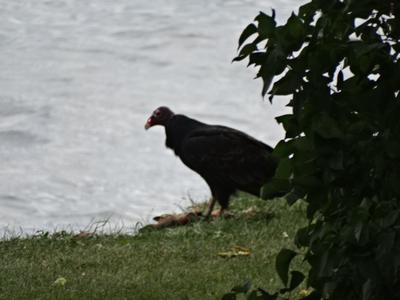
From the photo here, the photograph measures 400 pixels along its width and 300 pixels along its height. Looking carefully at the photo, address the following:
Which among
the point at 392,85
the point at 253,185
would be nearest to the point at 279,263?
the point at 392,85

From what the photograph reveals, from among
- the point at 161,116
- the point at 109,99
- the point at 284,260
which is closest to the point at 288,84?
the point at 284,260

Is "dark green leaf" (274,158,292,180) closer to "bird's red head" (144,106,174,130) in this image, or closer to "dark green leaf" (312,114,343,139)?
"dark green leaf" (312,114,343,139)

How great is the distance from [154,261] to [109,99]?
14.6 ft

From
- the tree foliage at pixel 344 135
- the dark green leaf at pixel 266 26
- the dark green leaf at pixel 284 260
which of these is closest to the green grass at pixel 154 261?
the dark green leaf at pixel 284 260

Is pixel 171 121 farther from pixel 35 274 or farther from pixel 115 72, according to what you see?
pixel 115 72

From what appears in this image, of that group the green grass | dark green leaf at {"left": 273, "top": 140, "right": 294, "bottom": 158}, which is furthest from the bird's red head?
dark green leaf at {"left": 273, "top": 140, "right": 294, "bottom": 158}

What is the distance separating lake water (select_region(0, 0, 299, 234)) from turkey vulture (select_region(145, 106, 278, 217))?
687 mm

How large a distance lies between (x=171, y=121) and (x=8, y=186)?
154 cm

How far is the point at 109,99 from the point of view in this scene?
34.7 ft

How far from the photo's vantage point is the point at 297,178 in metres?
3.14

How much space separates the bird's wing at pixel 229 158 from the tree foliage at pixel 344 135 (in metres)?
4.20

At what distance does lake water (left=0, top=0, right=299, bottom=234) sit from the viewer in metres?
8.66

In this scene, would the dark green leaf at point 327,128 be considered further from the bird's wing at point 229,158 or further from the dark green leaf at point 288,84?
the bird's wing at point 229,158

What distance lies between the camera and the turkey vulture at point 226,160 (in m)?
7.48
